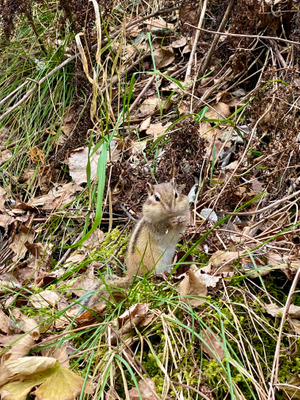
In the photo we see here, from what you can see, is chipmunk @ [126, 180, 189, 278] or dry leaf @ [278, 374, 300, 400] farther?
chipmunk @ [126, 180, 189, 278]

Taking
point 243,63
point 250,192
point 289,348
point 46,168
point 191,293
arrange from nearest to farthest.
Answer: point 289,348 → point 191,293 → point 250,192 → point 243,63 → point 46,168

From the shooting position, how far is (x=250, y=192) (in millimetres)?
4512

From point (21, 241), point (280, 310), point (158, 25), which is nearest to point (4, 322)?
point (21, 241)

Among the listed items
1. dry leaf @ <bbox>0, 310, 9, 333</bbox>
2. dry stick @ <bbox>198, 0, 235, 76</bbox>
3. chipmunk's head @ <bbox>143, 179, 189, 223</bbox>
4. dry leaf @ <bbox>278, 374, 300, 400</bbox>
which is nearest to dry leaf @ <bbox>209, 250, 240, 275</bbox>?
chipmunk's head @ <bbox>143, 179, 189, 223</bbox>

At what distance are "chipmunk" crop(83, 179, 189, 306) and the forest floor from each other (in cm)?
14

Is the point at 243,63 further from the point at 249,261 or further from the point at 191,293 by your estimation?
the point at 191,293

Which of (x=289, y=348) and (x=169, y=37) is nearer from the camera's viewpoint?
(x=289, y=348)

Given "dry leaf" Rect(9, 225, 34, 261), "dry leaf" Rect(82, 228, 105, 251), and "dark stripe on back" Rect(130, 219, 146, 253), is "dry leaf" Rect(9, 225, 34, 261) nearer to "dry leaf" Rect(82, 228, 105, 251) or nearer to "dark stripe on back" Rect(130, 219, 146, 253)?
"dry leaf" Rect(82, 228, 105, 251)

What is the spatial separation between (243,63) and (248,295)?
302 cm

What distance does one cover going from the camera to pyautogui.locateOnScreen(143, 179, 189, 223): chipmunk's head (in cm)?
374

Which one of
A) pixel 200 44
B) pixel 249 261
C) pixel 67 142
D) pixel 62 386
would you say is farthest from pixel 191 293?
pixel 200 44

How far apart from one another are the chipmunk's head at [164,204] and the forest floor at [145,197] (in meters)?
0.21

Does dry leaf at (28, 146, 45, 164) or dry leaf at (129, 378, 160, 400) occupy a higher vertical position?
dry leaf at (129, 378, 160, 400)

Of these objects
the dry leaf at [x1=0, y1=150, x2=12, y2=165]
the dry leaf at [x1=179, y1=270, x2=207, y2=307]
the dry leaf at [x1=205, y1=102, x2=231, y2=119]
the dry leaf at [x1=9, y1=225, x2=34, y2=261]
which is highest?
the dry leaf at [x1=179, y1=270, x2=207, y2=307]
